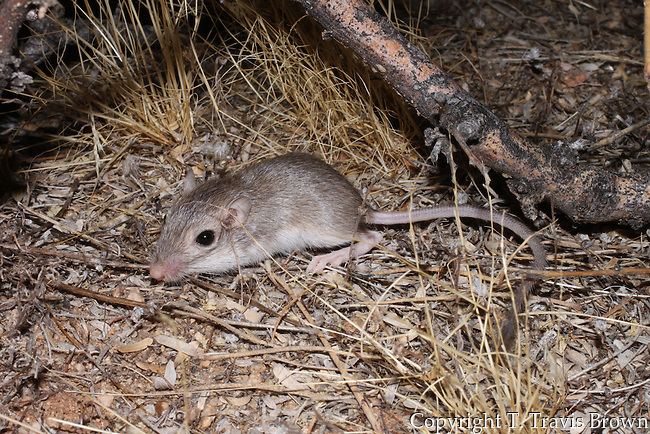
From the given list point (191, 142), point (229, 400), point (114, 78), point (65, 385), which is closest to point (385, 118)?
point (191, 142)

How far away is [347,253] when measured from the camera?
13.8 feet

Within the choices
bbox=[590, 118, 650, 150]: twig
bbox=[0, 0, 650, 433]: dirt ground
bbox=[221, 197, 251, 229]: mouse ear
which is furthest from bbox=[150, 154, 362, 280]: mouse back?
bbox=[590, 118, 650, 150]: twig

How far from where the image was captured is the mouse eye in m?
4.02

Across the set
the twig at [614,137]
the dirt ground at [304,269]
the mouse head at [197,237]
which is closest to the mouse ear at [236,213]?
the mouse head at [197,237]

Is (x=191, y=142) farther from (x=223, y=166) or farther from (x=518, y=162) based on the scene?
(x=518, y=162)

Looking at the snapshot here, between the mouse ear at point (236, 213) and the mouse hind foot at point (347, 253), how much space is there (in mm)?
436

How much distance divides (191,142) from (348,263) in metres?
1.35

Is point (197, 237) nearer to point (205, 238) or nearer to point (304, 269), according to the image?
point (205, 238)

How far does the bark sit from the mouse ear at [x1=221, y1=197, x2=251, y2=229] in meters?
0.95

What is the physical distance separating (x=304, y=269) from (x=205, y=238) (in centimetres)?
57

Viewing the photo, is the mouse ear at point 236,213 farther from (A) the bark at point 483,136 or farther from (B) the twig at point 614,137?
(B) the twig at point 614,137

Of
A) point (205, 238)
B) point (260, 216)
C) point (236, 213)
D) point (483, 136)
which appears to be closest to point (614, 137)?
point (483, 136)

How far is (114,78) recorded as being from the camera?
4730 mm

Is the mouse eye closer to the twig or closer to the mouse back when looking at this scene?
the mouse back
